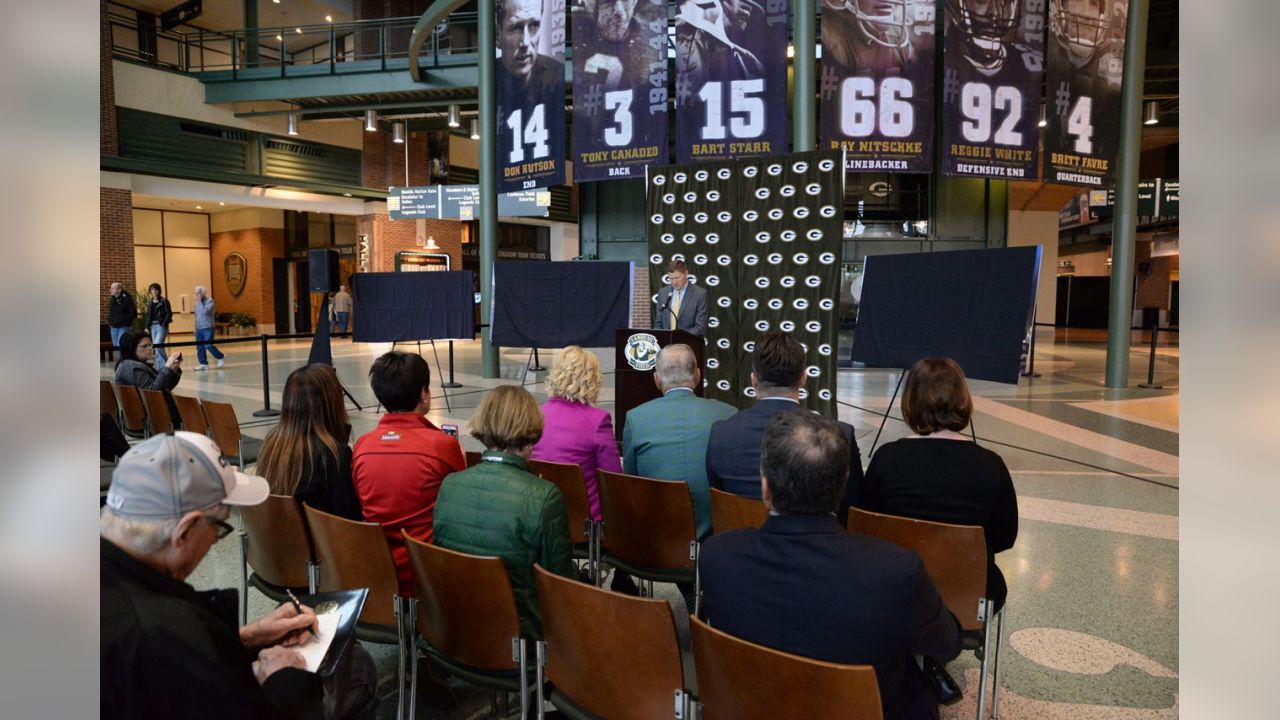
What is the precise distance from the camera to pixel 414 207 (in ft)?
50.7

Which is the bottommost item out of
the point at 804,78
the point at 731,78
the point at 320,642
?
the point at 320,642

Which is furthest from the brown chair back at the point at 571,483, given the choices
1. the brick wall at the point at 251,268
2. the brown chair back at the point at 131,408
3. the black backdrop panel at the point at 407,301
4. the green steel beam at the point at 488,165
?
the brick wall at the point at 251,268

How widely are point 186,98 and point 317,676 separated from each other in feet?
57.6

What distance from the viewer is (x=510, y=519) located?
2234 millimetres

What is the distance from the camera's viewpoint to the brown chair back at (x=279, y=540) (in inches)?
102

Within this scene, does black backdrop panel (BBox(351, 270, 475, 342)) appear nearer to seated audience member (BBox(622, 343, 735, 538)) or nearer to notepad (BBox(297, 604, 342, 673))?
seated audience member (BBox(622, 343, 735, 538))

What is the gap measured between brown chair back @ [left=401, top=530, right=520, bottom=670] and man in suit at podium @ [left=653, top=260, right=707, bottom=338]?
3.74m

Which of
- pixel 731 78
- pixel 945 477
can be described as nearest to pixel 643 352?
pixel 945 477

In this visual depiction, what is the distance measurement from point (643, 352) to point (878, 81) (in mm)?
5707

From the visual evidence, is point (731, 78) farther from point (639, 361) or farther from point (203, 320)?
point (203, 320)

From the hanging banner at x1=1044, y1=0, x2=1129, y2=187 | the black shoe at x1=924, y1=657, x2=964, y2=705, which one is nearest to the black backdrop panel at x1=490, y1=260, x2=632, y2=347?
the black shoe at x1=924, y1=657, x2=964, y2=705

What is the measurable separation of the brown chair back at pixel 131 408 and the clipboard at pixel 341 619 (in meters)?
4.69

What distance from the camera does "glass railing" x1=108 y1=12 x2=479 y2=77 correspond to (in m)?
14.5
